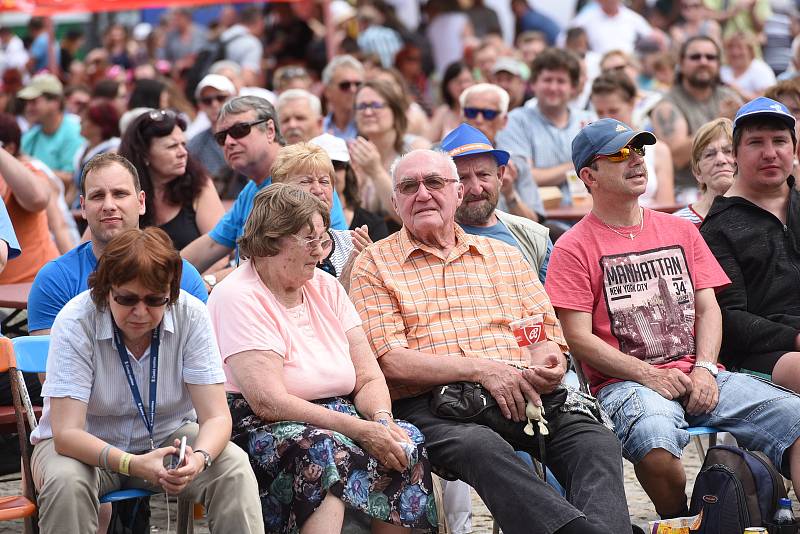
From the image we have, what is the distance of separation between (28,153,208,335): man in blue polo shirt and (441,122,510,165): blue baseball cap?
4.59 feet

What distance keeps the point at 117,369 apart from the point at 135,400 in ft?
0.39

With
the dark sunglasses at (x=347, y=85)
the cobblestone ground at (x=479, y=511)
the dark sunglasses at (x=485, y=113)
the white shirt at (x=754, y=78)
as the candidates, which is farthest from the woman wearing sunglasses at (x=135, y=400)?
the white shirt at (x=754, y=78)

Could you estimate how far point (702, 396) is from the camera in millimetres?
4910

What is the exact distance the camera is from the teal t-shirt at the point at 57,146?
11.2 metres

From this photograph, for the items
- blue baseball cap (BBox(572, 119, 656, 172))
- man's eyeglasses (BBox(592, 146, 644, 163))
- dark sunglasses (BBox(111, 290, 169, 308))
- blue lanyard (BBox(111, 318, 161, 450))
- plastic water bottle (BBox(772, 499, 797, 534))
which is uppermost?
blue baseball cap (BBox(572, 119, 656, 172))

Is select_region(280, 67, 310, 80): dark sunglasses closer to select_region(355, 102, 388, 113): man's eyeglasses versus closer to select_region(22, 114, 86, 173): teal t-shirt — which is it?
select_region(22, 114, 86, 173): teal t-shirt

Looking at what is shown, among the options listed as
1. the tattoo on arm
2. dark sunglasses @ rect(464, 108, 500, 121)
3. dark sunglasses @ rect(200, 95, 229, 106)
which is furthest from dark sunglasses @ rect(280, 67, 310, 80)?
dark sunglasses @ rect(464, 108, 500, 121)

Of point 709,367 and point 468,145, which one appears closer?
point 709,367

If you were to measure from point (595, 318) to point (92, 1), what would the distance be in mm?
8300

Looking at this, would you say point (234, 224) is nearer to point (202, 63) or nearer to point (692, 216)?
point (692, 216)

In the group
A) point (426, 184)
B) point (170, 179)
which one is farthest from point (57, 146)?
point (426, 184)

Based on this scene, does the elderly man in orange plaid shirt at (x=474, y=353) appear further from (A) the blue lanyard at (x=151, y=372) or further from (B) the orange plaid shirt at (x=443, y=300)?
(A) the blue lanyard at (x=151, y=372)

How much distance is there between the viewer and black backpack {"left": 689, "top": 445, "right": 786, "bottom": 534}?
14.9 ft

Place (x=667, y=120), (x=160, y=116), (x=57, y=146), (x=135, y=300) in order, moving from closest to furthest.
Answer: (x=135, y=300) → (x=160, y=116) → (x=667, y=120) → (x=57, y=146)
